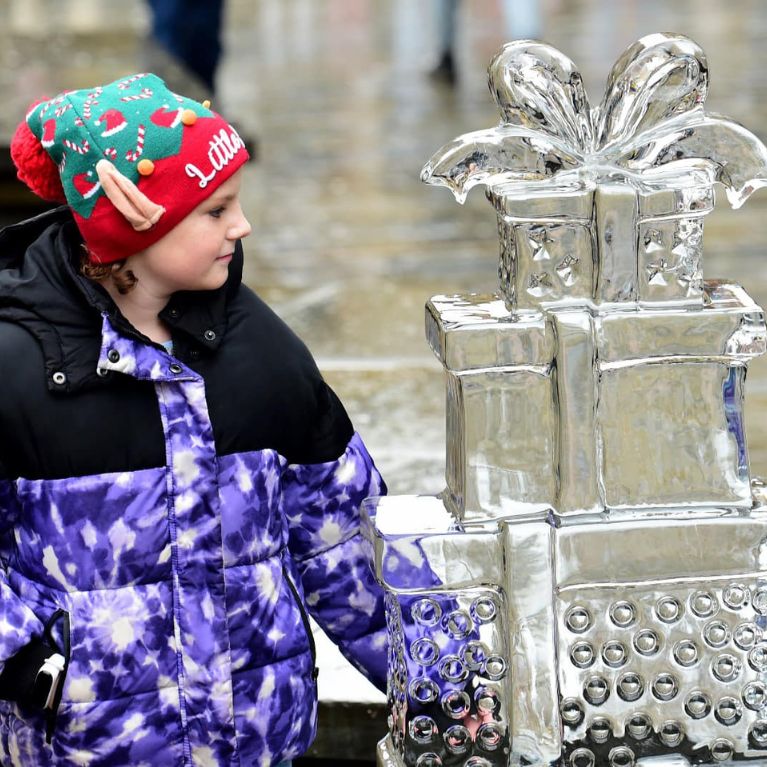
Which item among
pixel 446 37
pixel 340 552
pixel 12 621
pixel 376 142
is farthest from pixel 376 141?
pixel 12 621

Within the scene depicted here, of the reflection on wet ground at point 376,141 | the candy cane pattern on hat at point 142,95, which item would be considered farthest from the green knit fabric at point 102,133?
the reflection on wet ground at point 376,141

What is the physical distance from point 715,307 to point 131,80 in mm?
900

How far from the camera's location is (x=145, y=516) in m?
2.30

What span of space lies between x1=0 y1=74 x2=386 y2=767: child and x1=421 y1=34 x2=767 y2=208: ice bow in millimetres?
414

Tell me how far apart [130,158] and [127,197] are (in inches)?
2.2

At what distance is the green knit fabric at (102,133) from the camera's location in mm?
2258

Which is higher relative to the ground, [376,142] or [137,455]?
[137,455]

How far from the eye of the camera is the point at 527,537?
6.99ft

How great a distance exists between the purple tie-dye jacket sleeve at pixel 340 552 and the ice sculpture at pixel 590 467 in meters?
0.25

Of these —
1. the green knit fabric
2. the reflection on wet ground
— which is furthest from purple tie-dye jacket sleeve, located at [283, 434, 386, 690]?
the reflection on wet ground

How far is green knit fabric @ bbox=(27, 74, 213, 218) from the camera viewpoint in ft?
7.41

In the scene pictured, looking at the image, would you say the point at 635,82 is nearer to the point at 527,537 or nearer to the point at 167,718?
the point at 527,537

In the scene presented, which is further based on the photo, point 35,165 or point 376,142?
point 376,142

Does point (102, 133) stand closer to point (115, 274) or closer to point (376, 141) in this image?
point (115, 274)
